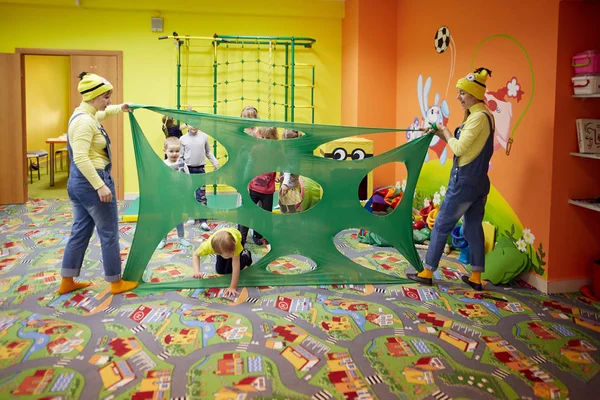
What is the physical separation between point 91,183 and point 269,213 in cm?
119

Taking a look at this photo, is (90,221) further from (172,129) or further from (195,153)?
(172,129)

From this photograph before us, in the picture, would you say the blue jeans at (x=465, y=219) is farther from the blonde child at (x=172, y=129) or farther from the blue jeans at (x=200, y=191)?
the blonde child at (x=172, y=129)

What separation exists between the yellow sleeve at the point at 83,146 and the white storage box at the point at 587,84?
316 centimetres

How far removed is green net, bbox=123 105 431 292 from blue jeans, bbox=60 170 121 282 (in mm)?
167

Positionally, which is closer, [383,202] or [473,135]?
[473,135]

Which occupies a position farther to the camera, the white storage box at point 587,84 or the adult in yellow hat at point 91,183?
the white storage box at point 587,84

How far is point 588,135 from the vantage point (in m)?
3.64

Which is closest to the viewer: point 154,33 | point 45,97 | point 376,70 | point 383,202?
point 383,202

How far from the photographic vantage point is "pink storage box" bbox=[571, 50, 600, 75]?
3.47 m

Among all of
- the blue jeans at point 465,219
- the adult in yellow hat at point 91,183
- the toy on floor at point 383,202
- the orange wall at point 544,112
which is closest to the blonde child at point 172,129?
the toy on floor at point 383,202

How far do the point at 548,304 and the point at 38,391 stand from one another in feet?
10.0

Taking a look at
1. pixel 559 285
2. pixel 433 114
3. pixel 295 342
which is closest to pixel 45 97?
pixel 433 114

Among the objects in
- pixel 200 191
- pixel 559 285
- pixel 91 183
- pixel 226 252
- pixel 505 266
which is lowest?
pixel 559 285

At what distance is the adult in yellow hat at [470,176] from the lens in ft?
11.8
